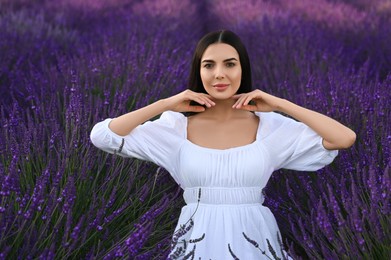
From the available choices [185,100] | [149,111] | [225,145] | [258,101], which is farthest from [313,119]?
[149,111]

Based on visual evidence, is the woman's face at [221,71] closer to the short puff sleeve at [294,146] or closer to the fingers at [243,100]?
the fingers at [243,100]

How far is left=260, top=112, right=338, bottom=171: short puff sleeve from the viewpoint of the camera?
2328mm

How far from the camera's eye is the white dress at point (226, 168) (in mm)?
2285

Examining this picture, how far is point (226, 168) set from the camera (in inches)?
91.2

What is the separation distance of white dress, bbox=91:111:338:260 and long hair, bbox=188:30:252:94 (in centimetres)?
17

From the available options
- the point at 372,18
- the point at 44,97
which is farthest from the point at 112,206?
the point at 372,18

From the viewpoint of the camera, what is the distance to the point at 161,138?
7.89 feet

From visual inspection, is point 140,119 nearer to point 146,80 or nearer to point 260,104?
point 260,104

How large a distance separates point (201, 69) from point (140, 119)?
0.30 m

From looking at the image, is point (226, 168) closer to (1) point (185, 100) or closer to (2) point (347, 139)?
(1) point (185, 100)

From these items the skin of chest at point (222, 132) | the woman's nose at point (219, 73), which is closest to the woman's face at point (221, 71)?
the woman's nose at point (219, 73)

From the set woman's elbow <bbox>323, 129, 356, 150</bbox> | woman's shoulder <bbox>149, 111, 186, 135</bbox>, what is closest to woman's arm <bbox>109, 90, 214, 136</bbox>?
woman's shoulder <bbox>149, 111, 186, 135</bbox>

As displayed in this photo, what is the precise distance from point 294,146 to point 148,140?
53 cm

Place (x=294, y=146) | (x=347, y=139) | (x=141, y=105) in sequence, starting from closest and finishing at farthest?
1. (x=347, y=139)
2. (x=294, y=146)
3. (x=141, y=105)
